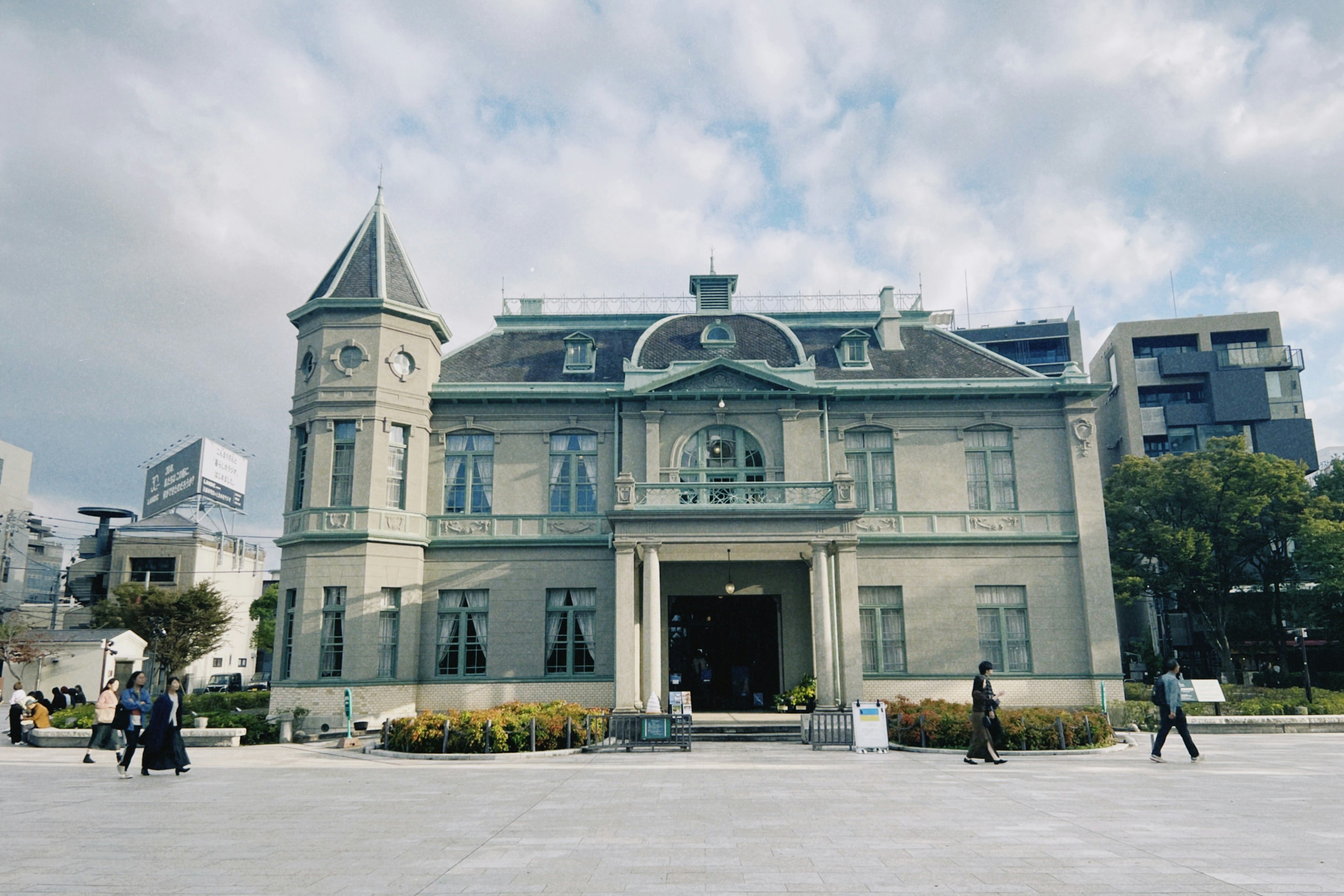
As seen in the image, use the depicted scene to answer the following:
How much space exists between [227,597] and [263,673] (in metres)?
17.5

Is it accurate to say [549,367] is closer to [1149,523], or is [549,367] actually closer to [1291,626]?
[1149,523]

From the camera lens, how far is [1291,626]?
133ft

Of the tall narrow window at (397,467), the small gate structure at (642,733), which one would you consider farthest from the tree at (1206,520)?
the tall narrow window at (397,467)

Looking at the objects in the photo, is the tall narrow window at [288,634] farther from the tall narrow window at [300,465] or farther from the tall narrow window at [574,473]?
the tall narrow window at [574,473]

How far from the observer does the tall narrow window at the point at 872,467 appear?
91.8 ft

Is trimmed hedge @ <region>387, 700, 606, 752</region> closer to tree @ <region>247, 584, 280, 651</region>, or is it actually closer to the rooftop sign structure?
tree @ <region>247, 584, 280, 651</region>

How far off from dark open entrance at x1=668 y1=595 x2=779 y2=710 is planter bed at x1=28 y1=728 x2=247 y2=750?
12.2 metres

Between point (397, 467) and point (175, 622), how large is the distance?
28.5 metres

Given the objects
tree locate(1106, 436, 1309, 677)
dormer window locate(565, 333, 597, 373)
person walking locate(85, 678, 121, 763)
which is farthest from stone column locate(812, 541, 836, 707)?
tree locate(1106, 436, 1309, 677)

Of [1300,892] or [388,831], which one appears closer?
[1300,892]

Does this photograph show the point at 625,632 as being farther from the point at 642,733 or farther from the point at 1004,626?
the point at 1004,626

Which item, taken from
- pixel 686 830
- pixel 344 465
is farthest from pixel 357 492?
pixel 686 830

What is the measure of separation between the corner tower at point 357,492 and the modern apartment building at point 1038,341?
5549 centimetres

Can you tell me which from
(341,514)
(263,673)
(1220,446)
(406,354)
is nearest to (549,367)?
(406,354)
